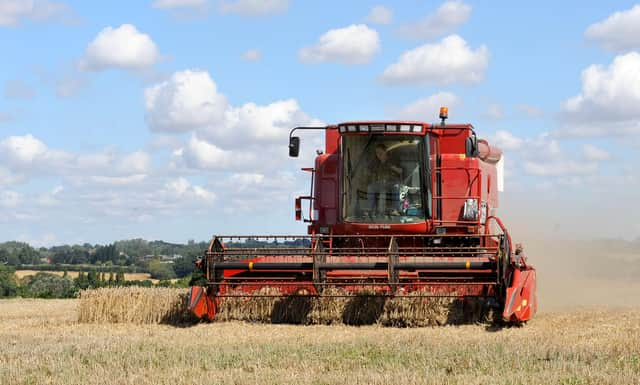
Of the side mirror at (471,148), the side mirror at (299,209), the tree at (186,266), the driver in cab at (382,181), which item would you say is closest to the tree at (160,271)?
the tree at (186,266)

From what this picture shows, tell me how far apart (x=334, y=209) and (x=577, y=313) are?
347 cm

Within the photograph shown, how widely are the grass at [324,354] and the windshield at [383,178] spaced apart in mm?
2212

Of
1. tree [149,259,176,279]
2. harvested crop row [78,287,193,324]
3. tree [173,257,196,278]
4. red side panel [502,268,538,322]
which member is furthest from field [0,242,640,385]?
tree [149,259,176,279]

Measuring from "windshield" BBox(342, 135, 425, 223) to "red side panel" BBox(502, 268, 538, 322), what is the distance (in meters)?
2.06

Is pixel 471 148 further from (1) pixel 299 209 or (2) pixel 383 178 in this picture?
(1) pixel 299 209

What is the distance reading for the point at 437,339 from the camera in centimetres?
931

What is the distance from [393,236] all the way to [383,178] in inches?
62.7

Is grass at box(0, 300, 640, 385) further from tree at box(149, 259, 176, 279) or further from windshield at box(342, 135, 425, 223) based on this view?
tree at box(149, 259, 176, 279)

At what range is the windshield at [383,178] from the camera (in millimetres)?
12391

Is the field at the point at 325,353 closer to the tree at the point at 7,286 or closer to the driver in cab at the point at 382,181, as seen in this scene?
the driver in cab at the point at 382,181

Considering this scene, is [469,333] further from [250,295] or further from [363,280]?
[250,295]

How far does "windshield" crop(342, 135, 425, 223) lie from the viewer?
12391 millimetres

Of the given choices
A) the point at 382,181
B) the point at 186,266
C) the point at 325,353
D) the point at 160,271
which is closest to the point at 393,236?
the point at 382,181

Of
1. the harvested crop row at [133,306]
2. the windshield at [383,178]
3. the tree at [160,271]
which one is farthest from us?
the tree at [160,271]
